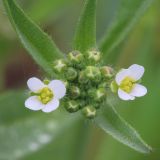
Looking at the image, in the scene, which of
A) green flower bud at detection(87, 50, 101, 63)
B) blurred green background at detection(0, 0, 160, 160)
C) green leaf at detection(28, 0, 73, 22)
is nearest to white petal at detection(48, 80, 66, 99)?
green flower bud at detection(87, 50, 101, 63)

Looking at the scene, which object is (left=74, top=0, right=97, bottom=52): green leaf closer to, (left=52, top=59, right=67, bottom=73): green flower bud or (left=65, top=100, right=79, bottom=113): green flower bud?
(left=52, top=59, right=67, bottom=73): green flower bud

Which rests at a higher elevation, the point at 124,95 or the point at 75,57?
the point at 75,57

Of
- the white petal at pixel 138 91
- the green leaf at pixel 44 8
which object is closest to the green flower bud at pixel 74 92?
the white petal at pixel 138 91

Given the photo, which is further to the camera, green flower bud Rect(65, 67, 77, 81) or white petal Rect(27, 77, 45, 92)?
green flower bud Rect(65, 67, 77, 81)

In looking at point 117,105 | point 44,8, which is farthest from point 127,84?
point 44,8

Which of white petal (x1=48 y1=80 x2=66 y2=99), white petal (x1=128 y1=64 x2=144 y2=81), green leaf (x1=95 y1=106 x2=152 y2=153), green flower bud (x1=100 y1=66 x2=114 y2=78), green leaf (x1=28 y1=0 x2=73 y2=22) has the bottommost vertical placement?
green leaf (x1=28 y1=0 x2=73 y2=22)

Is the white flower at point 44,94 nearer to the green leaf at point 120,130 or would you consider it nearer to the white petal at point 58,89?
the white petal at point 58,89

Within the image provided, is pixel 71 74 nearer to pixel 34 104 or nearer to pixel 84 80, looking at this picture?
pixel 84 80
